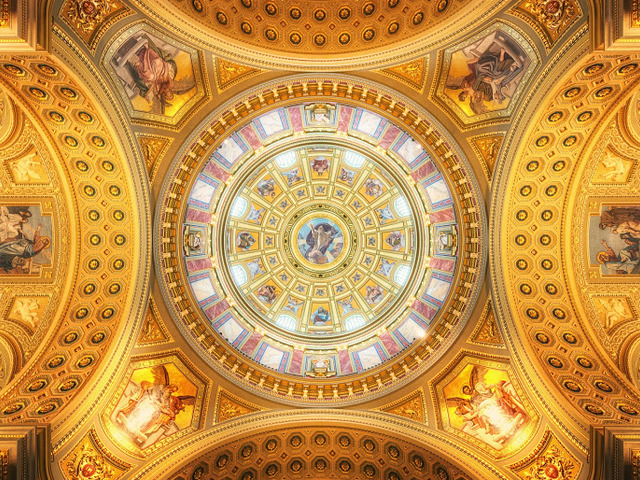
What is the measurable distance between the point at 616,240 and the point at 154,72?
55.4 ft

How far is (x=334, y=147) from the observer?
2036cm

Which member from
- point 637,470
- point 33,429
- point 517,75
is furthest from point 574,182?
point 33,429

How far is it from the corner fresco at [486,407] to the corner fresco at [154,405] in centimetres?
988

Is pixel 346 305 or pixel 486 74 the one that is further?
pixel 346 305

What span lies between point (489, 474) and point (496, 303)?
20.3ft

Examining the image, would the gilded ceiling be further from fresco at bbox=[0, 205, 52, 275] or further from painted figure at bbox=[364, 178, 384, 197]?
painted figure at bbox=[364, 178, 384, 197]

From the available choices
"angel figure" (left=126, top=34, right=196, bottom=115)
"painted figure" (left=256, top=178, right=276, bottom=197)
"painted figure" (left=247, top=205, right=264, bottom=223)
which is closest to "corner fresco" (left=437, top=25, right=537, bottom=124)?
"angel figure" (left=126, top=34, right=196, bottom=115)

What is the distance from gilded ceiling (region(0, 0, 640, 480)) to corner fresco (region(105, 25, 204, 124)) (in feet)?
0.23

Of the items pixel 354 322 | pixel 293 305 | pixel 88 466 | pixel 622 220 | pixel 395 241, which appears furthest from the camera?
pixel 293 305

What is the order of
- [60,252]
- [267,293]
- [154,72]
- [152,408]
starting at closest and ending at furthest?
[154,72] → [60,252] → [152,408] → [267,293]

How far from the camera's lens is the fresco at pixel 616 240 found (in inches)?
615

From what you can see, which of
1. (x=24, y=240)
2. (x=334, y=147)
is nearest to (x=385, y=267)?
(x=334, y=147)

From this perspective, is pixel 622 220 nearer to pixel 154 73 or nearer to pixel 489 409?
pixel 489 409

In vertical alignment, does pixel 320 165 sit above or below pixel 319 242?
above
